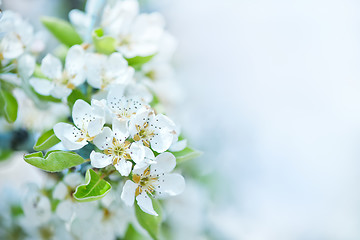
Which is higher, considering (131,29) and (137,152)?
(131,29)

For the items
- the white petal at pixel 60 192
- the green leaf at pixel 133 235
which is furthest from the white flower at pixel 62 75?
the green leaf at pixel 133 235

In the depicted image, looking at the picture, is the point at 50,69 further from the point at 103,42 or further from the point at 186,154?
the point at 186,154

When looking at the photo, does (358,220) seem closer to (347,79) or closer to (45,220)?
(347,79)

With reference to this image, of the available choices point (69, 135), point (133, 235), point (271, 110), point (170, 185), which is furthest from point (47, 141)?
point (271, 110)

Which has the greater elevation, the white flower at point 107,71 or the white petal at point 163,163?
the white flower at point 107,71

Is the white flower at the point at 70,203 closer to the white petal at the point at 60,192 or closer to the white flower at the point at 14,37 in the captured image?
the white petal at the point at 60,192

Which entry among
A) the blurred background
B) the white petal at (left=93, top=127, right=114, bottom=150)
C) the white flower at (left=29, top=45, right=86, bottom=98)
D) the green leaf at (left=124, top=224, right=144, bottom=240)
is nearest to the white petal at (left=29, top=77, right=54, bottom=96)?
the white flower at (left=29, top=45, right=86, bottom=98)

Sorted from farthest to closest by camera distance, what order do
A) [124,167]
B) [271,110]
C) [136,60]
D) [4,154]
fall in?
[271,110] → [4,154] → [136,60] → [124,167]
